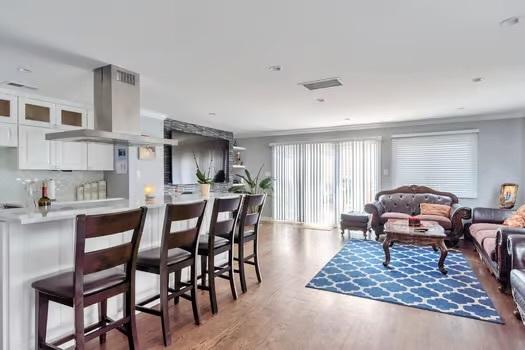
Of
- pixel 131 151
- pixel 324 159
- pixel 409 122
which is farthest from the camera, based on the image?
pixel 324 159

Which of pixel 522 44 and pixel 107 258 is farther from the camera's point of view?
pixel 522 44

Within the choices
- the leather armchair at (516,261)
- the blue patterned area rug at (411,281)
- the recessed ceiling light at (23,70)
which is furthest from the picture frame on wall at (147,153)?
the leather armchair at (516,261)

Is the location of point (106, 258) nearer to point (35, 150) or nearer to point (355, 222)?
point (35, 150)

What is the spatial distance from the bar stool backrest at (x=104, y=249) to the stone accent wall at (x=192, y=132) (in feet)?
13.2

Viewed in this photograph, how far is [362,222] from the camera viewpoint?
19.1 feet

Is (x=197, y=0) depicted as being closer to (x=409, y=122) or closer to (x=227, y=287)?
(x=227, y=287)

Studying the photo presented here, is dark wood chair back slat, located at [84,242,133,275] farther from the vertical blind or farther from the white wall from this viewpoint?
Answer: the white wall

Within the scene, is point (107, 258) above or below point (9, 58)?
below

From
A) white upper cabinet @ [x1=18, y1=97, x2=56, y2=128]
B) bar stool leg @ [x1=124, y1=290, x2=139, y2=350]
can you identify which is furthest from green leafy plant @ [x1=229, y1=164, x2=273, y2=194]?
bar stool leg @ [x1=124, y1=290, x2=139, y2=350]

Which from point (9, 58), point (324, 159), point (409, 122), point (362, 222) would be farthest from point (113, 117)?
point (409, 122)

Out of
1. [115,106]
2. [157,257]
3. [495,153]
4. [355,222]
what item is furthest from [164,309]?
[495,153]

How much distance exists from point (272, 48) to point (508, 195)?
5.17m

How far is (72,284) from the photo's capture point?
179cm

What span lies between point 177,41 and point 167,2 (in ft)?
1.86
